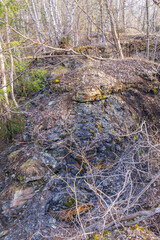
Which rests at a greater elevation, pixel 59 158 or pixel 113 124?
pixel 113 124

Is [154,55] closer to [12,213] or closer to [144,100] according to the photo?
[144,100]

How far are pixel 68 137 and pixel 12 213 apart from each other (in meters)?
2.20

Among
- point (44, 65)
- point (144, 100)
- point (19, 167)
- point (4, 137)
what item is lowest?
point (19, 167)

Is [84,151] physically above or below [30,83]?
below

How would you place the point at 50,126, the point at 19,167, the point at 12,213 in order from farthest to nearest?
the point at 50,126
the point at 19,167
the point at 12,213

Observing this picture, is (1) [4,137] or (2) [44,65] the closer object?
(1) [4,137]

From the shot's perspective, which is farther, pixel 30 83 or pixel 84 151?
pixel 30 83

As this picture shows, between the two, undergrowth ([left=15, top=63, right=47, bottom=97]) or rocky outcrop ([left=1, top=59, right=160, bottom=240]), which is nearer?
rocky outcrop ([left=1, top=59, right=160, bottom=240])

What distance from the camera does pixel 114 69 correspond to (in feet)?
19.7

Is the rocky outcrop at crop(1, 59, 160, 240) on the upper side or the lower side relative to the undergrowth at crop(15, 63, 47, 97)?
lower

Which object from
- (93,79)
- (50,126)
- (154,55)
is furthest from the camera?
(154,55)

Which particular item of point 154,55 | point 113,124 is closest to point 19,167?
point 113,124

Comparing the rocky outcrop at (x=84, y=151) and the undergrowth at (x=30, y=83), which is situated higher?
the undergrowth at (x=30, y=83)

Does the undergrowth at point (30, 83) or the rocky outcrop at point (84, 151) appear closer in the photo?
the rocky outcrop at point (84, 151)
